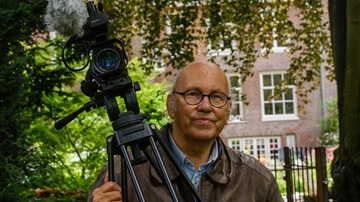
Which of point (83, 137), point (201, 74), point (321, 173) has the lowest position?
point (321, 173)

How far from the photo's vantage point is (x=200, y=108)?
2.42 m

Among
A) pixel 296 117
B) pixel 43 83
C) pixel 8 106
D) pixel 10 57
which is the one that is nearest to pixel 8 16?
pixel 10 57

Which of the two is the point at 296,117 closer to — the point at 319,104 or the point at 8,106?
the point at 319,104

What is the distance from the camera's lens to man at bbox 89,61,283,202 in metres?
2.44

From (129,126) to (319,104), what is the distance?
997 inches

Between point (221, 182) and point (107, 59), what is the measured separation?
692 millimetres

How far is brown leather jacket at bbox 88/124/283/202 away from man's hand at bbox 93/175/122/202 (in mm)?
269

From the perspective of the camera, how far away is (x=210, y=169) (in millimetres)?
2531

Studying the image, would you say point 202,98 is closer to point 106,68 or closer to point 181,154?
point 181,154

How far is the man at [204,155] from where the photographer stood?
2.44m

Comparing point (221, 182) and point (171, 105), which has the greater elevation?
point (171, 105)

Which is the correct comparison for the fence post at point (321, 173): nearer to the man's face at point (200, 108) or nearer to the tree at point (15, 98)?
the tree at point (15, 98)

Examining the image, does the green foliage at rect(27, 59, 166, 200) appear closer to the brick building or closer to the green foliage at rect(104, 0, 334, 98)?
the green foliage at rect(104, 0, 334, 98)

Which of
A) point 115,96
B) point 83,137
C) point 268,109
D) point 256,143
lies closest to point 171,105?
point 115,96
